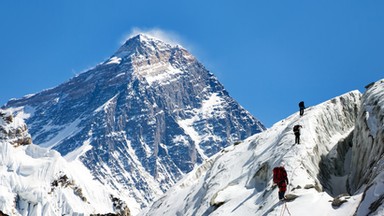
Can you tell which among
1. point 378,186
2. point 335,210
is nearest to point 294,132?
point 335,210

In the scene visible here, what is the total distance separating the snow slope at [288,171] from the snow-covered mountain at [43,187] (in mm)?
99082

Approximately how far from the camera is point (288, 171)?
139 ft

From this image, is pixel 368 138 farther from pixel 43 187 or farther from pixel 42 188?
pixel 43 187

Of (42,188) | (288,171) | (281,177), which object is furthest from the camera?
(42,188)

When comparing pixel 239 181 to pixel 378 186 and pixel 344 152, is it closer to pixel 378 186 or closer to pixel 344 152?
pixel 344 152

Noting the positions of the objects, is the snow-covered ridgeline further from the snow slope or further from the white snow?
the white snow

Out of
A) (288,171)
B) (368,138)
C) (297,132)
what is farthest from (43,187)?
(368,138)

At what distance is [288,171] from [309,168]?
224 centimetres

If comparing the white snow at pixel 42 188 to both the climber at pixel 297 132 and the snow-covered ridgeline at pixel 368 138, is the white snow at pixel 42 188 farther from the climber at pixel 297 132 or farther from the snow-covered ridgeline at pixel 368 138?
the snow-covered ridgeline at pixel 368 138

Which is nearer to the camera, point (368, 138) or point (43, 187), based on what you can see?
point (368, 138)

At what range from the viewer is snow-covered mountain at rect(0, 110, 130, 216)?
542ft

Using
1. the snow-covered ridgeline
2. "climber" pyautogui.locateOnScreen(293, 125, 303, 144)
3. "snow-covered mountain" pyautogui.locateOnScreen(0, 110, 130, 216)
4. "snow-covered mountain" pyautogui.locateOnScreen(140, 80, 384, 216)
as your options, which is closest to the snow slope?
"snow-covered mountain" pyautogui.locateOnScreen(140, 80, 384, 216)

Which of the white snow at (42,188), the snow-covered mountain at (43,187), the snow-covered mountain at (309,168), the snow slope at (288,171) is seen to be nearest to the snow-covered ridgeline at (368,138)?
the snow-covered mountain at (309,168)

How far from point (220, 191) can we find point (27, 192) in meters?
131
